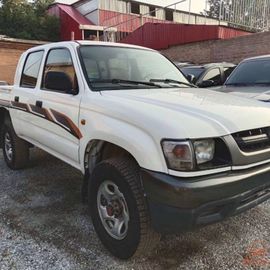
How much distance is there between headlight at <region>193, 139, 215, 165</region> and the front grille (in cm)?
20

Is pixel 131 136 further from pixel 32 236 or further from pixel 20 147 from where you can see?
pixel 20 147

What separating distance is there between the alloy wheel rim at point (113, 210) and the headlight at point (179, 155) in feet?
1.97

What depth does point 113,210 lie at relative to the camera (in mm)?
3166

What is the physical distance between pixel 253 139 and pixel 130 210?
111 cm

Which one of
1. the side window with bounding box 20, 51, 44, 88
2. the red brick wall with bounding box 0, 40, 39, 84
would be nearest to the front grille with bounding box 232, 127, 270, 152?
the side window with bounding box 20, 51, 44, 88

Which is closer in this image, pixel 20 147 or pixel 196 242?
pixel 196 242

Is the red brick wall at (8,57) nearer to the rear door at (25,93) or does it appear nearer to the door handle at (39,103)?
the rear door at (25,93)

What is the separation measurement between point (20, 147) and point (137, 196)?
3387mm

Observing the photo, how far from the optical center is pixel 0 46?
570 inches

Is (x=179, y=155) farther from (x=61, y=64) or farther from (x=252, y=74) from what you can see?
(x=252, y=74)

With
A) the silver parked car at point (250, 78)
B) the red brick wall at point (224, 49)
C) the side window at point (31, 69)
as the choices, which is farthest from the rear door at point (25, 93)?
the red brick wall at point (224, 49)

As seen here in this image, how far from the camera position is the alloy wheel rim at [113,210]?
121 inches

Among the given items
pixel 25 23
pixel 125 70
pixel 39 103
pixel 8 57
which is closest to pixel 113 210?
pixel 125 70

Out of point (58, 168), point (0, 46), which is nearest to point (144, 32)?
point (0, 46)
